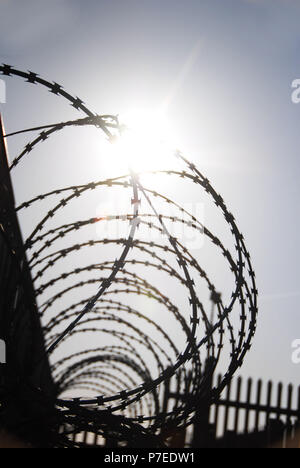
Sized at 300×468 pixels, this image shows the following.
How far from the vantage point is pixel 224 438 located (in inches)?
421

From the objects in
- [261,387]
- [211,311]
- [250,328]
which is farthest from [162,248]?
[211,311]

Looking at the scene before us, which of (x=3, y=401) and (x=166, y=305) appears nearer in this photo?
(x=3, y=401)

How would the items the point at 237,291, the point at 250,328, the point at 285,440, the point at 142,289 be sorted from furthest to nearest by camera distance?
the point at 285,440 < the point at 142,289 < the point at 250,328 < the point at 237,291

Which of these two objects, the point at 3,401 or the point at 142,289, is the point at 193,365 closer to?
the point at 142,289

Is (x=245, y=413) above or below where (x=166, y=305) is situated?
below

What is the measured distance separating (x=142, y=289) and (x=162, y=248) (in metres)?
0.94

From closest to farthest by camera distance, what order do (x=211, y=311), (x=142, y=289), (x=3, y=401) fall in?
(x=3, y=401) < (x=142, y=289) < (x=211, y=311)

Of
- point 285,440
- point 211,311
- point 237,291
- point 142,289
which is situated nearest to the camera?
point 237,291

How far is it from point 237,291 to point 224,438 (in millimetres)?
6567

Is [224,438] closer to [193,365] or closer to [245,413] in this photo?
[245,413]

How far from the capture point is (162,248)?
5.97m

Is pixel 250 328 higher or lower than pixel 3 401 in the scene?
higher

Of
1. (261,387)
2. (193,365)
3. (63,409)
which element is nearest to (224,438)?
(261,387)
